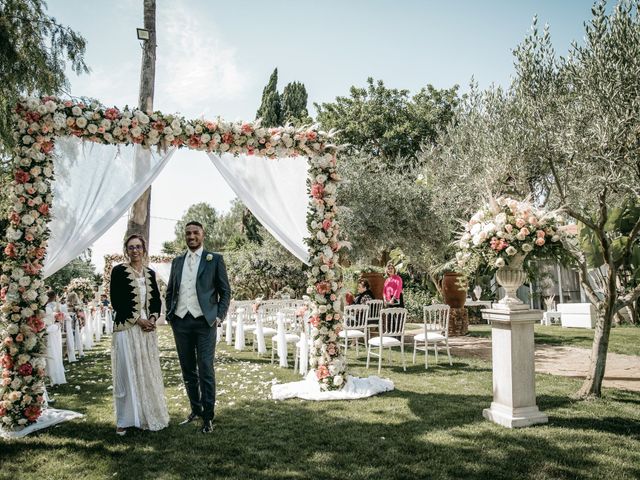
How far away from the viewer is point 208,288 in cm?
522

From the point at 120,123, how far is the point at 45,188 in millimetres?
1191

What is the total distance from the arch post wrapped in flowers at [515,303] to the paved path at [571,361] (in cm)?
289

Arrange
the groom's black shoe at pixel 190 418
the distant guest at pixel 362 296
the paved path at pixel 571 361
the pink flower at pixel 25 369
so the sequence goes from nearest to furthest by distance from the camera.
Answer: the pink flower at pixel 25 369, the groom's black shoe at pixel 190 418, the paved path at pixel 571 361, the distant guest at pixel 362 296

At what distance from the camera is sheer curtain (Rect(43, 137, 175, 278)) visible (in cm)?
585

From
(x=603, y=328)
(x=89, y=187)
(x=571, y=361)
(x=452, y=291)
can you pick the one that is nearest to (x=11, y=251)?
(x=89, y=187)

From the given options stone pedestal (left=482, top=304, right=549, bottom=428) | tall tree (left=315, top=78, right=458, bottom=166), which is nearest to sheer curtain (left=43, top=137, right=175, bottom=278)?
stone pedestal (left=482, top=304, right=549, bottom=428)

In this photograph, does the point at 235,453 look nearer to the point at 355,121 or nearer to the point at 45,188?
the point at 45,188

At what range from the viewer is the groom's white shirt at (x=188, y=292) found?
5168 mm

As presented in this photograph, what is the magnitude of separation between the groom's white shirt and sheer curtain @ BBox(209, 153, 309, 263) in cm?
184

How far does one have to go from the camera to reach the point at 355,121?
23156 mm

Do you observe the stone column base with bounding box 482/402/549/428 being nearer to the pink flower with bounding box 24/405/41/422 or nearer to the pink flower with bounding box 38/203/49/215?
the pink flower with bounding box 24/405/41/422

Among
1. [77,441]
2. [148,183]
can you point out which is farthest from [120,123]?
[77,441]

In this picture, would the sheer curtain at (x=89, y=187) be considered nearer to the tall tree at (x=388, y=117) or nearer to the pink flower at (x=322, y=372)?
the pink flower at (x=322, y=372)

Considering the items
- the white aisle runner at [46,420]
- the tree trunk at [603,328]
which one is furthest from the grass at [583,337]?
the white aisle runner at [46,420]
